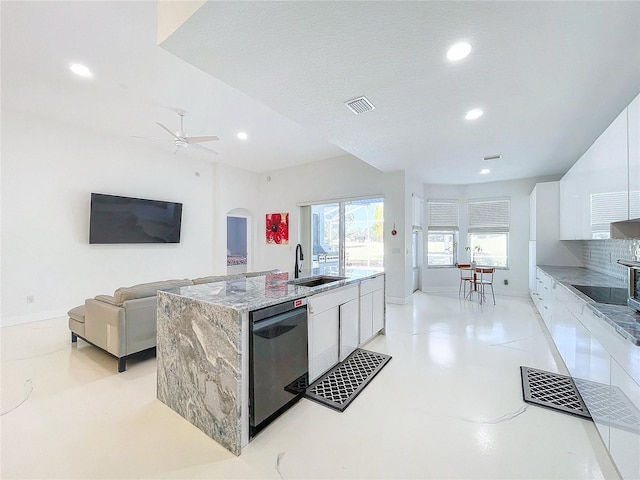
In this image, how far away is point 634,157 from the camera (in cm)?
204

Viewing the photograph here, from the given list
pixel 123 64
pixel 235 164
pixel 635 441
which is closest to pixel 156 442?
pixel 635 441

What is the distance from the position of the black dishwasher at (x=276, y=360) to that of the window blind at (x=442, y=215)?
5.84 meters

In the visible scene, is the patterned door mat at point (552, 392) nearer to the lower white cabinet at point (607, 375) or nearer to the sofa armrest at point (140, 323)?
the lower white cabinet at point (607, 375)

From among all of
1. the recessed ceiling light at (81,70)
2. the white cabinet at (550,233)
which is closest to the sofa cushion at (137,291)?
the recessed ceiling light at (81,70)

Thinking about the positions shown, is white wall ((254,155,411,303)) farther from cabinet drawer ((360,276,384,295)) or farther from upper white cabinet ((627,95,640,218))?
upper white cabinet ((627,95,640,218))

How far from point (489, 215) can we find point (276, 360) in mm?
6739

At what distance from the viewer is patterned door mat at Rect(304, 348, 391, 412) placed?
2297mm

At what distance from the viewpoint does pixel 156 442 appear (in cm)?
183

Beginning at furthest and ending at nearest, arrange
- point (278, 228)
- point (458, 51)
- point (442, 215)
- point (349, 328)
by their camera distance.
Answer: point (278, 228), point (442, 215), point (349, 328), point (458, 51)

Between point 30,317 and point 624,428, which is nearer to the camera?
point 624,428

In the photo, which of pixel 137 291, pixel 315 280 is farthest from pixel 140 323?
pixel 315 280

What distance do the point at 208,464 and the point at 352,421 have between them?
3.26ft

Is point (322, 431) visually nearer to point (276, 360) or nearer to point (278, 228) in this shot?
point (276, 360)

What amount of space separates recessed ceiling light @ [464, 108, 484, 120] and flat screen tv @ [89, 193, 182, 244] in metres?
5.75
